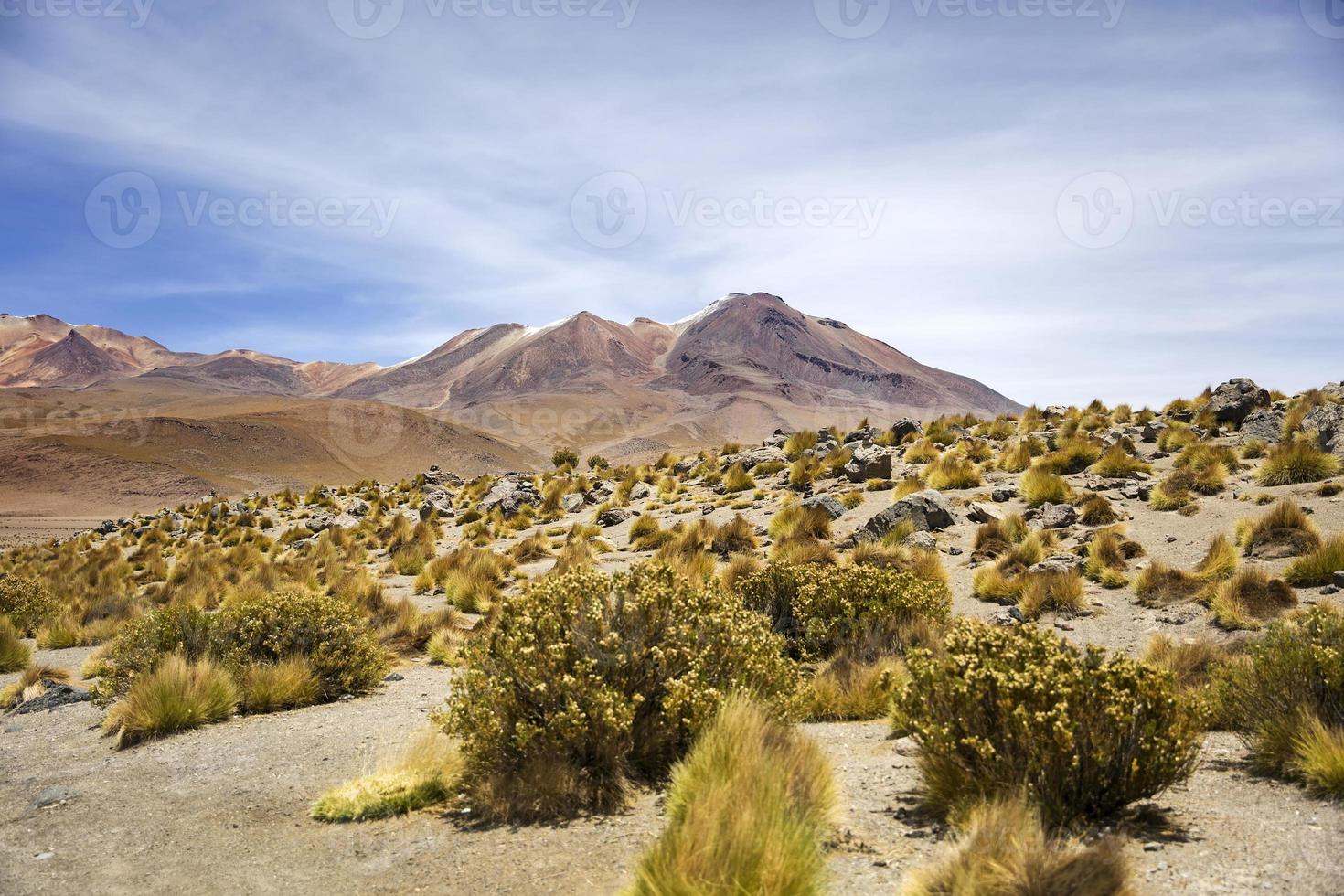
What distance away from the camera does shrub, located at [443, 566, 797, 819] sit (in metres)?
4.55

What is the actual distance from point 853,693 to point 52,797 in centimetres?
603

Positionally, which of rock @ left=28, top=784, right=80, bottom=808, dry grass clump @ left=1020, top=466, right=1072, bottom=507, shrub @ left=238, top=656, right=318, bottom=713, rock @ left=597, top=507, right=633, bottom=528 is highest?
dry grass clump @ left=1020, top=466, right=1072, bottom=507

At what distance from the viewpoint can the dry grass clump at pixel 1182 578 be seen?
905cm

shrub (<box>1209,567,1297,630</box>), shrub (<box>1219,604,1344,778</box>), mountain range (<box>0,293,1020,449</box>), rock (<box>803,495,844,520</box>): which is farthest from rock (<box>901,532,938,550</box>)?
mountain range (<box>0,293,1020,449</box>)

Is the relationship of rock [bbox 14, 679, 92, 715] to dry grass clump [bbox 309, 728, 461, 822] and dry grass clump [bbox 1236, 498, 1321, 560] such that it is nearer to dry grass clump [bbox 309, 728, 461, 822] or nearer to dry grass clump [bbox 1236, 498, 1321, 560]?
dry grass clump [bbox 309, 728, 461, 822]

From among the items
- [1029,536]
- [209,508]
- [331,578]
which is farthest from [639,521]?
[209,508]

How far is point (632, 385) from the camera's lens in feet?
497

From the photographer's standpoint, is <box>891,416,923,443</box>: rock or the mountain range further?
the mountain range

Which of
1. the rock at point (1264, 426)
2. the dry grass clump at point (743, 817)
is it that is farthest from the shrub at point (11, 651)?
the rock at point (1264, 426)

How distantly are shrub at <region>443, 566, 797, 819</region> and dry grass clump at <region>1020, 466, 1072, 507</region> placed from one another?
1042cm

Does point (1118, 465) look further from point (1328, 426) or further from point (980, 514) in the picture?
point (980, 514)

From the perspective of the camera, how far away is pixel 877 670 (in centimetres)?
671

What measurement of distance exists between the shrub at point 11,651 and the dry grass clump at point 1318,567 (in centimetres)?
1668

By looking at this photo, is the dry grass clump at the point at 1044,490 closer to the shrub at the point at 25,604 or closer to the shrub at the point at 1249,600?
the shrub at the point at 1249,600
